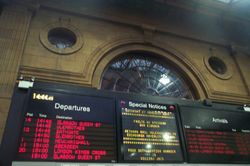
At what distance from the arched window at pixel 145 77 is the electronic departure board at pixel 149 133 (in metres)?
1.33

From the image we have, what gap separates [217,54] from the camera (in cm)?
641

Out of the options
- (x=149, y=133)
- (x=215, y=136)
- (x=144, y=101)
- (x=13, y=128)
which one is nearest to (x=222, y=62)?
(x=215, y=136)

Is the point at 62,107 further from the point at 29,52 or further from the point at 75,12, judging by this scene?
the point at 75,12

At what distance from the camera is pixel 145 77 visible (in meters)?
5.47

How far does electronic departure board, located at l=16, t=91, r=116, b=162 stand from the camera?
2.93 m

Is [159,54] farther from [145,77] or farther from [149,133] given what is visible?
[149,133]

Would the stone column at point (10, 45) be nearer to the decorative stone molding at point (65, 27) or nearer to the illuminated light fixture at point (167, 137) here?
the decorative stone molding at point (65, 27)

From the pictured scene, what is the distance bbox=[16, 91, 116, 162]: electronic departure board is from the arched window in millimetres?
1518

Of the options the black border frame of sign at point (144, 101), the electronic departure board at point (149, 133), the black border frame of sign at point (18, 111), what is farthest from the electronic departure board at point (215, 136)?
the black border frame of sign at point (18, 111)

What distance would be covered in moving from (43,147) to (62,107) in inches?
26.7

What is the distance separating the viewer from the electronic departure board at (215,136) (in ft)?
12.4

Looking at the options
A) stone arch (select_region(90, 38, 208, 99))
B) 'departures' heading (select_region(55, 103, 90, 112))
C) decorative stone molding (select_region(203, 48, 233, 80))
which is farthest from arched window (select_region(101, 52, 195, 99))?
'departures' heading (select_region(55, 103, 90, 112))

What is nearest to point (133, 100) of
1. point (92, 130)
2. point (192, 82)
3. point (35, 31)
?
point (92, 130)

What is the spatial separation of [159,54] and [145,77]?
785mm
